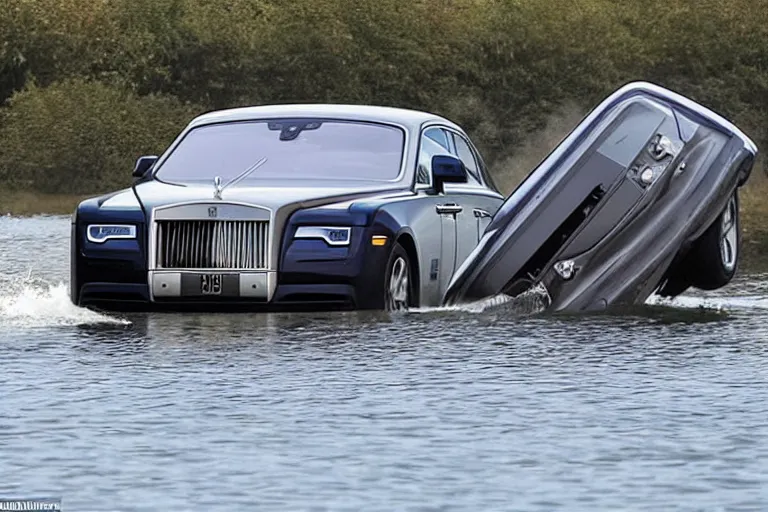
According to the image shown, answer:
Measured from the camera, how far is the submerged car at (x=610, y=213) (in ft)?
48.2

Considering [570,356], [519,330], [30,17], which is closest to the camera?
[570,356]

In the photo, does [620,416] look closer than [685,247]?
Yes

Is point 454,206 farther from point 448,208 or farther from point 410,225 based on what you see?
point 410,225

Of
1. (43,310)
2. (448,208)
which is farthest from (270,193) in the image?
(43,310)

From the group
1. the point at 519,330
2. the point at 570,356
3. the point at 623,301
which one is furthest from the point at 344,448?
the point at 623,301

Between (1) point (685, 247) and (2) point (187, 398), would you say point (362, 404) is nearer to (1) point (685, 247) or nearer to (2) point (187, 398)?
(2) point (187, 398)

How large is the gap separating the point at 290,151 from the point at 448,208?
1.09m

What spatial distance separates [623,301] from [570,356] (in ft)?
7.96

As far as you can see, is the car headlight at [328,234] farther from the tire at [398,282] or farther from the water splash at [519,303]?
the water splash at [519,303]

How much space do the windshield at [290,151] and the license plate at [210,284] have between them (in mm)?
1179

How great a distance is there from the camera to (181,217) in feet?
47.2

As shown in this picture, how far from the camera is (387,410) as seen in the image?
10336 mm

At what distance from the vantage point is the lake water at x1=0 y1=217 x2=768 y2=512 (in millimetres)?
8281

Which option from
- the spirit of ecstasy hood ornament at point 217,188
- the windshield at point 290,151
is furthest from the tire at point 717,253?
the spirit of ecstasy hood ornament at point 217,188
